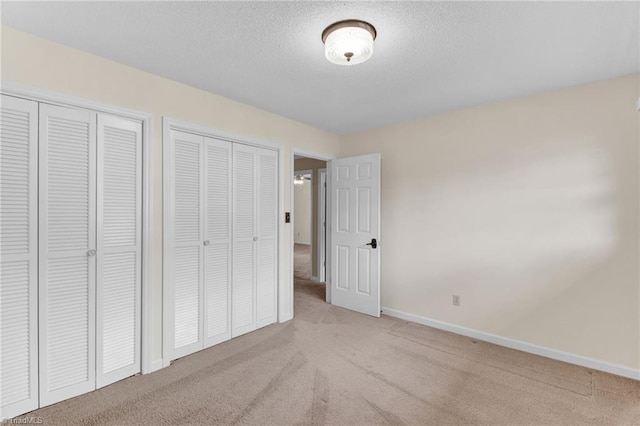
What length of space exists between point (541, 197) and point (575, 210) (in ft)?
0.87

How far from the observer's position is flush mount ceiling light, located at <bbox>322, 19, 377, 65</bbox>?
1717mm

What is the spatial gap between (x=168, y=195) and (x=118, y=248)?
55cm

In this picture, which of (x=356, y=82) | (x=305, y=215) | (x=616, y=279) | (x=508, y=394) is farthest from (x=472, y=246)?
(x=305, y=215)

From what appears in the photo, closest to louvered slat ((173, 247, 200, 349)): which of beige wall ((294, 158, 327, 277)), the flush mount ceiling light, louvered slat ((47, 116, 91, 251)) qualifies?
louvered slat ((47, 116, 91, 251))

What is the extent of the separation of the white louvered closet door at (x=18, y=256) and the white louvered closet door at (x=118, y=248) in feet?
1.14

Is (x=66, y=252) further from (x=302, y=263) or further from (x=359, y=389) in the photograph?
(x=302, y=263)

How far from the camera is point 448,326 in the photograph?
3.33m

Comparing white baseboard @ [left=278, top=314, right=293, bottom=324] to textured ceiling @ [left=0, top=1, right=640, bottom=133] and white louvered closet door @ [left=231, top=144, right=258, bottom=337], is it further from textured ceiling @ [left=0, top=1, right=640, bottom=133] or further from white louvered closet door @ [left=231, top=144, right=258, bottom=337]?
textured ceiling @ [left=0, top=1, right=640, bottom=133]

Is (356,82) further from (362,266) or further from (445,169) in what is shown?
(362,266)

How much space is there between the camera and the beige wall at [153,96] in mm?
1911

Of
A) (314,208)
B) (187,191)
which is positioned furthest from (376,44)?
(314,208)

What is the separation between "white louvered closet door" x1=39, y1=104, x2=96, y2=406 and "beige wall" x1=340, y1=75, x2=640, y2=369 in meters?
3.06

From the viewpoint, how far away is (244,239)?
320cm

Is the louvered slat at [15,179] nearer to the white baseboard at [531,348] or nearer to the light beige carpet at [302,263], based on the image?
the white baseboard at [531,348]
